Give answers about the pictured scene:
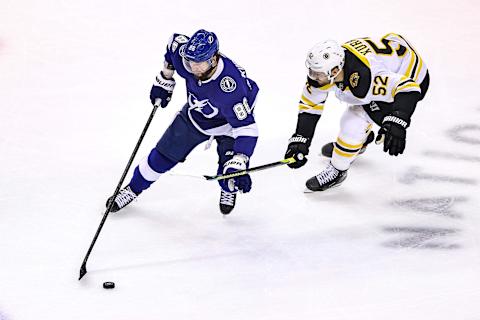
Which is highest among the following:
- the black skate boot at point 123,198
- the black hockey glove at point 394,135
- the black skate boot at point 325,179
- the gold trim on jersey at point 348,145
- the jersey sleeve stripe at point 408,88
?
the jersey sleeve stripe at point 408,88

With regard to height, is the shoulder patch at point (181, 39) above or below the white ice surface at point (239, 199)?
above

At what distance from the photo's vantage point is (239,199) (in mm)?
4805

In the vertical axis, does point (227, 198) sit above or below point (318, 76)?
below

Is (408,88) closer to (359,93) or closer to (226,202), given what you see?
(359,93)

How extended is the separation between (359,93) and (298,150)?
0.45m

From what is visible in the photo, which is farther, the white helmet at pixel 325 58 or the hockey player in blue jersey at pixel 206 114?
the white helmet at pixel 325 58

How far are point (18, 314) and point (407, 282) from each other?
69.9 inches

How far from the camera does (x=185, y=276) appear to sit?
4047 mm

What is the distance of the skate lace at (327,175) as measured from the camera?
4.87 metres

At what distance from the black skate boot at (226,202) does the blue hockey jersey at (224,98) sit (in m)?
0.39

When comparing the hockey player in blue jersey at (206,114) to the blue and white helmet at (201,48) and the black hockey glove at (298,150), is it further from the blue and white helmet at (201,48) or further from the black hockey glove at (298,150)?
the black hockey glove at (298,150)

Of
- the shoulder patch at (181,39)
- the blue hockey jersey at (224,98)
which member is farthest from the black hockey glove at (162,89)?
the shoulder patch at (181,39)

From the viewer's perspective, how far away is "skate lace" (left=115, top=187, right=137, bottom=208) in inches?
180

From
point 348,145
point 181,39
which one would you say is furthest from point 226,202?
point 181,39
